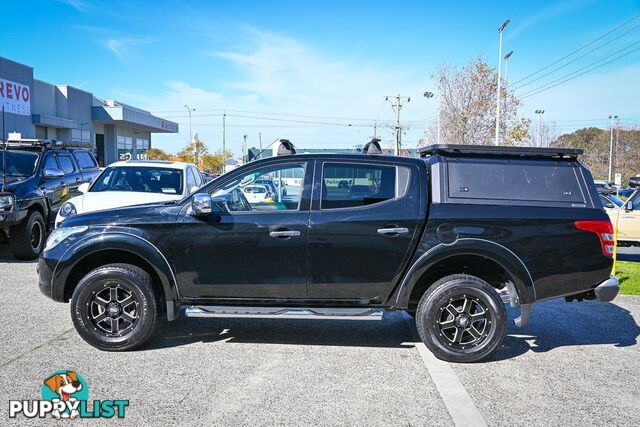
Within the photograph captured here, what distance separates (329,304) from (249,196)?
1.32 m

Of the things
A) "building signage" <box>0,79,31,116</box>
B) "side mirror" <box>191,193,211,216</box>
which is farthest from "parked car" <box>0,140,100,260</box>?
"building signage" <box>0,79,31,116</box>

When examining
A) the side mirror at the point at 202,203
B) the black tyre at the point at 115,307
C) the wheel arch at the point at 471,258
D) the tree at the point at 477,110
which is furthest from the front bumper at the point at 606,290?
the tree at the point at 477,110

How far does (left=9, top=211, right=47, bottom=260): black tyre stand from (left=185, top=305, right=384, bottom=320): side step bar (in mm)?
6056

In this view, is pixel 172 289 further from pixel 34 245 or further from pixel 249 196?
pixel 34 245

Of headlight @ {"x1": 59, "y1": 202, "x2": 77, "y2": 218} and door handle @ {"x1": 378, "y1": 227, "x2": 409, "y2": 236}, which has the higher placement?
headlight @ {"x1": 59, "y1": 202, "x2": 77, "y2": 218}

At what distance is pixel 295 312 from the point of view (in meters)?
4.97

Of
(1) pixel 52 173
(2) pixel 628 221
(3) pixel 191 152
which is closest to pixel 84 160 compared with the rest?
(1) pixel 52 173

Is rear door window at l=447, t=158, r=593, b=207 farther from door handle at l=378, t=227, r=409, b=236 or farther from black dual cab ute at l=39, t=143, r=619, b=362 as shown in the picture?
door handle at l=378, t=227, r=409, b=236

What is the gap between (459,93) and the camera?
33156mm

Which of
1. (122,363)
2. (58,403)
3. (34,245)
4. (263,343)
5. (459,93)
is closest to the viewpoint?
(58,403)

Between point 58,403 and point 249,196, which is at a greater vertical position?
point 249,196

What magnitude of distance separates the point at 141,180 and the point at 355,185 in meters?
5.51

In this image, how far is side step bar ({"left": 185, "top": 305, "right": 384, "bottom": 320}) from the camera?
4941 millimetres

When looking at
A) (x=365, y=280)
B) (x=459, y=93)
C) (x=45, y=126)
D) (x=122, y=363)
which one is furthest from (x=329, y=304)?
(x=45, y=126)
